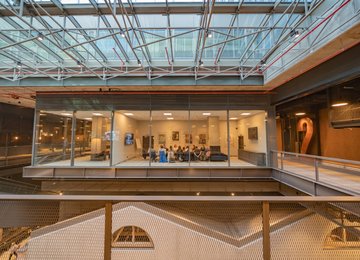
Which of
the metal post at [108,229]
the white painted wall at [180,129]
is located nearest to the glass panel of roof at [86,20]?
the white painted wall at [180,129]

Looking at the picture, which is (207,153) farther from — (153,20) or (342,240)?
(342,240)

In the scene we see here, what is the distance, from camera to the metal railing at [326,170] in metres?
4.76

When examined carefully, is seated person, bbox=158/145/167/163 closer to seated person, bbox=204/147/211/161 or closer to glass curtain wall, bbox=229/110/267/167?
seated person, bbox=204/147/211/161

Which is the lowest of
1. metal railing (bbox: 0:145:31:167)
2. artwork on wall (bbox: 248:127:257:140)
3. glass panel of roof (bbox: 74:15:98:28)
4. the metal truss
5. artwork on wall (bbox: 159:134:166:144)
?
metal railing (bbox: 0:145:31:167)

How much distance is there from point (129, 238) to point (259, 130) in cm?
960

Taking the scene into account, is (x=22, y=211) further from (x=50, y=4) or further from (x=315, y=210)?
(x=50, y=4)

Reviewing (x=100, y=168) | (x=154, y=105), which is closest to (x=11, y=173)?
(x=100, y=168)

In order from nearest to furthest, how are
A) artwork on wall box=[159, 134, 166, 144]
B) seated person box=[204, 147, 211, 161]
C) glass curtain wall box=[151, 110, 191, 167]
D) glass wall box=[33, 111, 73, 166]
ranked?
glass wall box=[33, 111, 73, 166] → glass curtain wall box=[151, 110, 191, 167] → seated person box=[204, 147, 211, 161] → artwork on wall box=[159, 134, 166, 144]

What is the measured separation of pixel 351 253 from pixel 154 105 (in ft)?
28.6

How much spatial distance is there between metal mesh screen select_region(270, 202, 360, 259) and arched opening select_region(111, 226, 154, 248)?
1.59 metres

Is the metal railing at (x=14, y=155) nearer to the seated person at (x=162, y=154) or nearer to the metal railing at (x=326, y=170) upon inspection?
the seated person at (x=162, y=154)

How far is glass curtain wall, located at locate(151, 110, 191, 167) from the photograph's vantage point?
9.23 metres

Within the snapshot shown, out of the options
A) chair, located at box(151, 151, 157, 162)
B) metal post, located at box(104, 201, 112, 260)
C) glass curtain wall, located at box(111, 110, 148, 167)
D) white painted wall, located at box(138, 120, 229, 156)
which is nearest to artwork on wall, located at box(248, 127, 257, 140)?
white painted wall, located at box(138, 120, 229, 156)

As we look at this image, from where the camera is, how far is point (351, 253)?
1.83 metres
